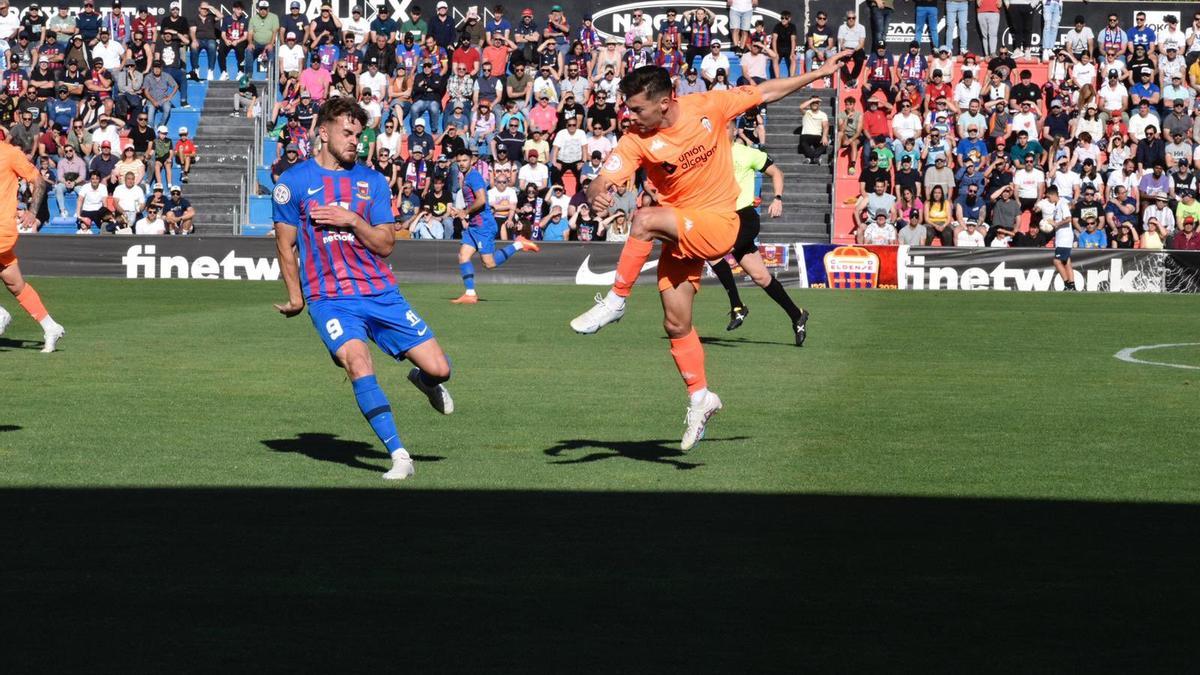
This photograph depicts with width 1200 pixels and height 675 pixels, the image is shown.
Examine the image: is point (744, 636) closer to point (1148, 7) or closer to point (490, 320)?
point (490, 320)

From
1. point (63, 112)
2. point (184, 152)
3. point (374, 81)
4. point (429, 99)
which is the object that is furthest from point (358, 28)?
point (63, 112)

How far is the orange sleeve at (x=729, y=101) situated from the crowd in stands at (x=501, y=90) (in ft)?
74.1

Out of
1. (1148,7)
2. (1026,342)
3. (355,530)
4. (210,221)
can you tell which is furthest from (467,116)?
(355,530)

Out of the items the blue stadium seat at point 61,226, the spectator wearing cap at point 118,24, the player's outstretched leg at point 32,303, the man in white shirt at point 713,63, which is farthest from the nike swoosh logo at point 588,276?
the player's outstretched leg at point 32,303

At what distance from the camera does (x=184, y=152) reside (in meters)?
35.9

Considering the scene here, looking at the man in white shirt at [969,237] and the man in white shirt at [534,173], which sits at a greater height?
the man in white shirt at [534,173]

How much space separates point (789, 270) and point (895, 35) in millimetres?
9139

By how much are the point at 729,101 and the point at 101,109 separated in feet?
96.1

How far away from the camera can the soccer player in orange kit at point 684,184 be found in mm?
8992

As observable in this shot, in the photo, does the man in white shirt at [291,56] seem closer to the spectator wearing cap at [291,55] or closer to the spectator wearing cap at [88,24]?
the spectator wearing cap at [291,55]

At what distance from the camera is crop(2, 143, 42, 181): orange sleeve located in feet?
50.1

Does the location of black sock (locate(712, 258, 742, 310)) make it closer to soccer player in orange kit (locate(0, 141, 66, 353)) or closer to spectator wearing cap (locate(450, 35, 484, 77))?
soccer player in orange kit (locate(0, 141, 66, 353))

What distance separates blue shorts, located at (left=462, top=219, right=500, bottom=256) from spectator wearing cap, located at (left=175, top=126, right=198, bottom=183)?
12.2 m

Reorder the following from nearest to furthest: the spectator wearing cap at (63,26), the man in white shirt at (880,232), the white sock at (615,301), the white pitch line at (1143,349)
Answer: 1. the white sock at (615,301)
2. the white pitch line at (1143,349)
3. the man in white shirt at (880,232)
4. the spectator wearing cap at (63,26)
